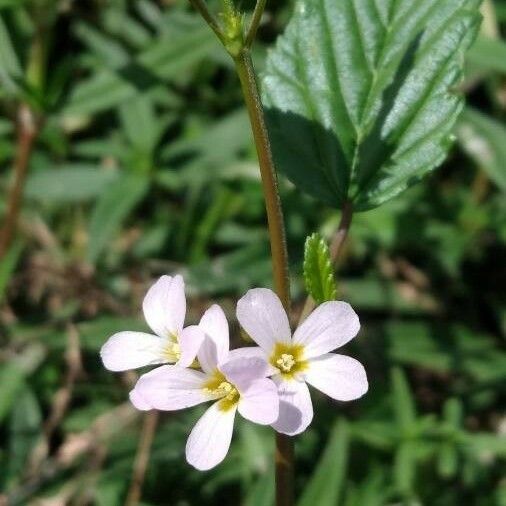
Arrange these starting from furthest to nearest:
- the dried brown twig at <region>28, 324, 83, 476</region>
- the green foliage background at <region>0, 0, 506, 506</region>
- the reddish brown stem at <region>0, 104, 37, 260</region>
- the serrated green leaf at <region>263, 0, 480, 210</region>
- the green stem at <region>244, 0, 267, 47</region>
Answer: the reddish brown stem at <region>0, 104, 37, 260</region> < the dried brown twig at <region>28, 324, 83, 476</region> < the green foliage background at <region>0, 0, 506, 506</region> < the serrated green leaf at <region>263, 0, 480, 210</region> < the green stem at <region>244, 0, 267, 47</region>

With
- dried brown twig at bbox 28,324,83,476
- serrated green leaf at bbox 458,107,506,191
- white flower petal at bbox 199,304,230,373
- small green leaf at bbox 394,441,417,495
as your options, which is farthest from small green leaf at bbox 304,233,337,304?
serrated green leaf at bbox 458,107,506,191

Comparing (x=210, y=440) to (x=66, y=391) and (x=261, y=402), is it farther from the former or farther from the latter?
(x=66, y=391)

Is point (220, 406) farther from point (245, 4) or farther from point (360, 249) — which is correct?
point (360, 249)

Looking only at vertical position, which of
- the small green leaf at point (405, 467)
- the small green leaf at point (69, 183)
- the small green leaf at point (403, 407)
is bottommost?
the small green leaf at point (405, 467)

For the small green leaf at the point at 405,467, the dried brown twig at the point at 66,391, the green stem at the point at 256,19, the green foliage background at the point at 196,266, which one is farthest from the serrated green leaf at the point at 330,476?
the green stem at the point at 256,19

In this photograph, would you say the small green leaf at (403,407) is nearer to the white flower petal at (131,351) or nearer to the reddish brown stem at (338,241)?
the reddish brown stem at (338,241)

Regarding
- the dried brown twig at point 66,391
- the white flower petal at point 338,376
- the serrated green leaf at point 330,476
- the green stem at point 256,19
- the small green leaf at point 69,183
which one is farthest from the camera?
the small green leaf at point 69,183

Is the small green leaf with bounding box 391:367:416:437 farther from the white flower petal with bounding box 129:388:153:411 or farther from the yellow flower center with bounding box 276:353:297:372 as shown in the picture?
the white flower petal with bounding box 129:388:153:411
